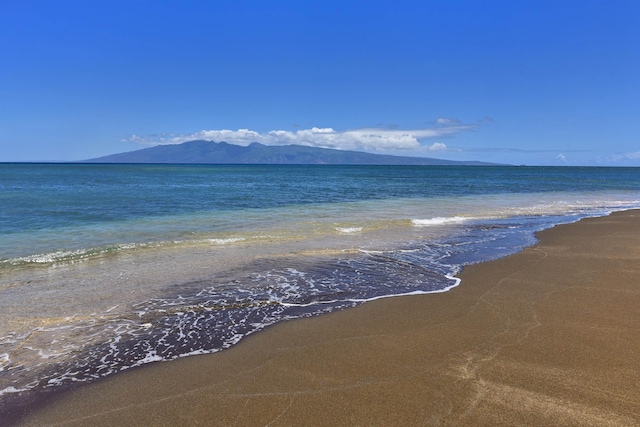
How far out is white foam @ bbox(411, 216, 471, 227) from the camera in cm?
2111

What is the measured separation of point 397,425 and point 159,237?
48.3ft

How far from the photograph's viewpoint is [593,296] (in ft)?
28.2

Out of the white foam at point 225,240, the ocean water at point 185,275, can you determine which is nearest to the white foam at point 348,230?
the ocean water at point 185,275

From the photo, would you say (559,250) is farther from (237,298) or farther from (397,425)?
(397,425)

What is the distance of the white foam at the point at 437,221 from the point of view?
21.1 m

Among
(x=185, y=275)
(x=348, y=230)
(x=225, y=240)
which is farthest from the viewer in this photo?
(x=348, y=230)

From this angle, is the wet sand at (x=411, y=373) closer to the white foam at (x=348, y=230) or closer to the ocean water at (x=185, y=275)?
the ocean water at (x=185, y=275)

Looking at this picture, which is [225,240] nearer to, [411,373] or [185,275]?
[185,275]

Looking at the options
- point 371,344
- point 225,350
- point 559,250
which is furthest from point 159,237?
point 559,250

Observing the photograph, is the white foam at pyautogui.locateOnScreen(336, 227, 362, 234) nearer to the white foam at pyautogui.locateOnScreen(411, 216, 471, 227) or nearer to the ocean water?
the ocean water

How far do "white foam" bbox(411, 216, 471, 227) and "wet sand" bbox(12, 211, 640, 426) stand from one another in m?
12.6

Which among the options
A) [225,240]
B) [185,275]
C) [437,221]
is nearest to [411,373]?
[185,275]

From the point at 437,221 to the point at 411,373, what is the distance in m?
17.6

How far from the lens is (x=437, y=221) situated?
22.2 m
